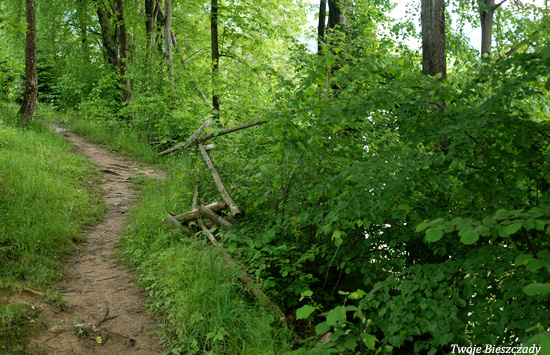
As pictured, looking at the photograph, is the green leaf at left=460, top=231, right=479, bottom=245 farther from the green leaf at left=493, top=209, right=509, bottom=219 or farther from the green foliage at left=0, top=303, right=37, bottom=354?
the green foliage at left=0, top=303, right=37, bottom=354

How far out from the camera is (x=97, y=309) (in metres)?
4.48

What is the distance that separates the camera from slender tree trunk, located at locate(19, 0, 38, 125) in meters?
9.69

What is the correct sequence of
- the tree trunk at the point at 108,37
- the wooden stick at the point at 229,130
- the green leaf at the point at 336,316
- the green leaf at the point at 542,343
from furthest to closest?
the tree trunk at the point at 108,37
the wooden stick at the point at 229,130
the green leaf at the point at 336,316
the green leaf at the point at 542,343

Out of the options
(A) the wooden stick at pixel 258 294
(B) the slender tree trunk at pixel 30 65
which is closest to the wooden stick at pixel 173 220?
(A) the wooden stick at pixel 258 294

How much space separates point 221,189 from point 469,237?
438 centimetres

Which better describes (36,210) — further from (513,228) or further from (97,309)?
(513,228)

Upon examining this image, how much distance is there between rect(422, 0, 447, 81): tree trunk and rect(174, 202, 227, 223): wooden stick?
3795 millimetres

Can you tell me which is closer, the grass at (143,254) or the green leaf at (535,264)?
the green leaf at (535,264)

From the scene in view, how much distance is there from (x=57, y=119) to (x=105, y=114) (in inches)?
63.5

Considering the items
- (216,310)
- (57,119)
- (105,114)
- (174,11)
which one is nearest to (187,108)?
(105,114)

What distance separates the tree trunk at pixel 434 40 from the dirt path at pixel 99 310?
541 cm

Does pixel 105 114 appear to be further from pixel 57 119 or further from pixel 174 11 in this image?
pixel 174 11

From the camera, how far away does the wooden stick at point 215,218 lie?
5629mm

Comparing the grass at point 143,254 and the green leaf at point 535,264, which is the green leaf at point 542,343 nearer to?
the green leaf at point 535,264
